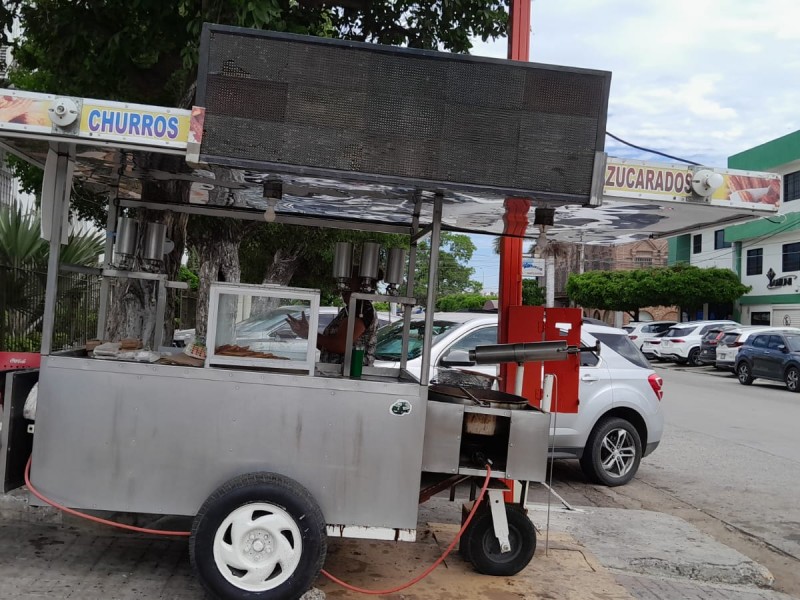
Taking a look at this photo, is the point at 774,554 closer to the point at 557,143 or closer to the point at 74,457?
the point at 557,143

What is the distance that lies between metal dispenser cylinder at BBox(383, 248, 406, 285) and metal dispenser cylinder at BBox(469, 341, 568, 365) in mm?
1027

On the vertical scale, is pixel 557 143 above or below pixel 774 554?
above

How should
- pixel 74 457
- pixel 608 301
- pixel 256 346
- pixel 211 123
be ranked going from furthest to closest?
pixel 608 301 → pixel 256 346 → pixel 74 457 → pixel 211 123

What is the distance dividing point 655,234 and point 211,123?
396 cm

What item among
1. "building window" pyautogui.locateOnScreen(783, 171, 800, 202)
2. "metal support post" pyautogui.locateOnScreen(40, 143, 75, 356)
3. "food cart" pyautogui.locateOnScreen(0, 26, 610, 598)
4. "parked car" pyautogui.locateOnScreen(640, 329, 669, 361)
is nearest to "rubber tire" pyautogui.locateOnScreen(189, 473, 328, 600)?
"food cart" pyautogui.locateOnScreen(0, 26, 610, 598)

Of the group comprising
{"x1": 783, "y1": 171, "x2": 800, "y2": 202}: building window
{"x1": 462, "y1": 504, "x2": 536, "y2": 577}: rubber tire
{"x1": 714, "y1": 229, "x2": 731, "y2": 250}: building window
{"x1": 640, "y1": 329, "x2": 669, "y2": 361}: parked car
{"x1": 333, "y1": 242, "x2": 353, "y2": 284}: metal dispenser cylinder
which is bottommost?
{"x1": 462, "y1": 504, "x2": 536, "y2": 577}: rubber tire

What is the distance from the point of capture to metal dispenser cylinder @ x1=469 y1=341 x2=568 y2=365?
516 cm

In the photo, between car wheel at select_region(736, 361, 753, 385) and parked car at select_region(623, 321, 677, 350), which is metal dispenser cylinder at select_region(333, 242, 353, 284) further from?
parked car at select_region(623, 321, 677, 350)

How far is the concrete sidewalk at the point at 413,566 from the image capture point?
462 cm

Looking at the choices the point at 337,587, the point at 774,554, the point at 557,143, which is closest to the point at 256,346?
the point at 337,587

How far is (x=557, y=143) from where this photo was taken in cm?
416

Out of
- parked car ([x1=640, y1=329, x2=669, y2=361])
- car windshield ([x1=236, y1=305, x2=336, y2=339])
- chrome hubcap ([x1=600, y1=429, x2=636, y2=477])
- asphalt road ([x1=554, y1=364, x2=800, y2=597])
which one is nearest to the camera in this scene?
car windshield ([x1=236, y1=305, x2=336, y2=339])

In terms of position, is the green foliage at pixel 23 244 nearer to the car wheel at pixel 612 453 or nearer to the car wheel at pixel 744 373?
the car wheel at pixel 612 453

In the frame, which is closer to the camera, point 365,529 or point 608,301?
point 365,529
